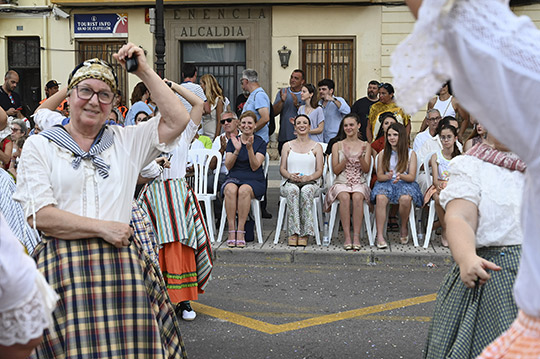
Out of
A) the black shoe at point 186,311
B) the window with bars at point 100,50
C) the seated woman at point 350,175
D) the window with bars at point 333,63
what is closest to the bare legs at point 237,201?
the seated woman at point 350,175

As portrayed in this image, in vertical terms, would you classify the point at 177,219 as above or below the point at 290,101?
below

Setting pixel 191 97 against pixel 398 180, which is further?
pixel 398 180

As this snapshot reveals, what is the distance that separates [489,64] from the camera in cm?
123

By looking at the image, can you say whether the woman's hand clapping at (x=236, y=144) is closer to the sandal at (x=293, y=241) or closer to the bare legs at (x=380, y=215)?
the sandal at (x=293, y=241)

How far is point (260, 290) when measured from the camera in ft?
23.1

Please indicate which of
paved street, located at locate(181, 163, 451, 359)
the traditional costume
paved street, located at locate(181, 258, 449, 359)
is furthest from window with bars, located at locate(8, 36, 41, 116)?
the traditional costume

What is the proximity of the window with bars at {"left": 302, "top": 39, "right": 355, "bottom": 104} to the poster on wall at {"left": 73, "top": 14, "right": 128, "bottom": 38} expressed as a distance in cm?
499

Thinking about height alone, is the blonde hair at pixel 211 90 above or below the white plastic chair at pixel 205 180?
above

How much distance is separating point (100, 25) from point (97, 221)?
18072mm

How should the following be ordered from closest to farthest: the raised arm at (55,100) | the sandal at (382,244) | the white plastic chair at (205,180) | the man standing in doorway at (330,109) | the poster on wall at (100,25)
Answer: the raised arm at (55,100)
the sandal at (382,244)
the white plastic chair at (205,180)
the man standing in doorway at (330,109)
the poster on wall at (100,25)

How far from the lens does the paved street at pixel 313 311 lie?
5.29 metres

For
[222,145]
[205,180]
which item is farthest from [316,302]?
[222,145]

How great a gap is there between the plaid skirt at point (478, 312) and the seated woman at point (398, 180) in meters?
5.85

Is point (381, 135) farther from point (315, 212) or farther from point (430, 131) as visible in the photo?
point (315, 212)
